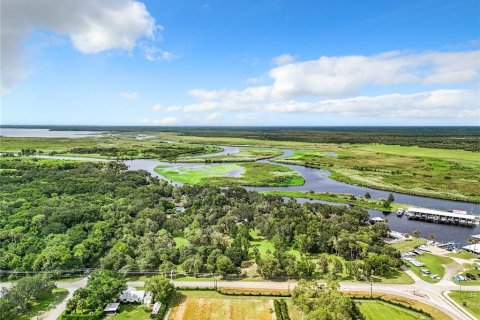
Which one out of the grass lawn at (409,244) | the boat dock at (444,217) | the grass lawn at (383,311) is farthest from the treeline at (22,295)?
the boat dock at (444,217)

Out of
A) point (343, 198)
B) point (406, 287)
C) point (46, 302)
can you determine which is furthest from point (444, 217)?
point (46, 302)

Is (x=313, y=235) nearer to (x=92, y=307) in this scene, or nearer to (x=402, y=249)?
(x=402, y=249)

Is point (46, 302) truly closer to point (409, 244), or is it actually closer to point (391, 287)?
point (391, 287)

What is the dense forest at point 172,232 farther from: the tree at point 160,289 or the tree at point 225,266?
the tree at point 160,289

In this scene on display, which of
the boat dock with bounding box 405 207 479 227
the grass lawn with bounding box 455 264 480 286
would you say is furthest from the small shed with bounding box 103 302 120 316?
the boat dock with bounding box 405 207 479 227

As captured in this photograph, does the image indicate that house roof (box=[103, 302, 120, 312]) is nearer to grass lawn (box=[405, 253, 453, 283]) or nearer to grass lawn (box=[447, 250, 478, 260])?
grass lawn (box=[405, 253, 453, 283])

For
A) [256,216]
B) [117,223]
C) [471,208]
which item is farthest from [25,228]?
[471,208]

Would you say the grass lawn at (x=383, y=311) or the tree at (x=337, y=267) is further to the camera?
the tree at (x=337, y=267)
